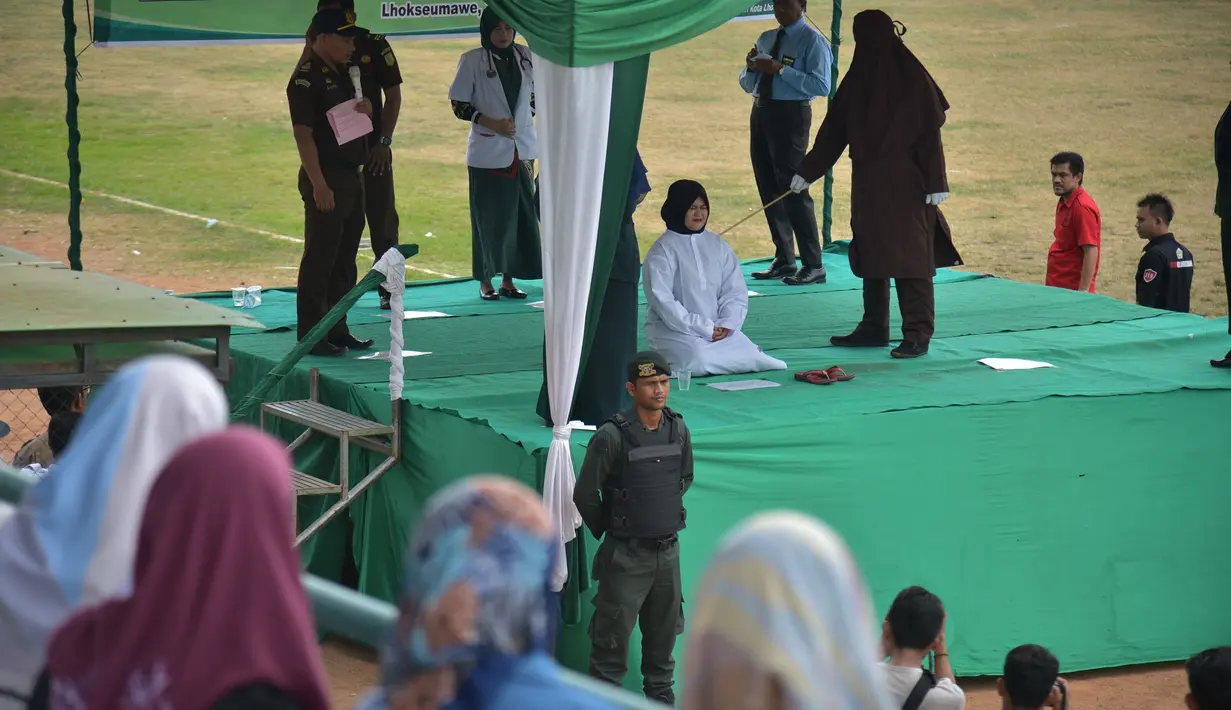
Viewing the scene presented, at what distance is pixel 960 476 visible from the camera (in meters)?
6.62

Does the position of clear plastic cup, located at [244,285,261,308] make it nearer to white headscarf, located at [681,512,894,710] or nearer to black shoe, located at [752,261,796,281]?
black shoe, located at [752,261,796,281]

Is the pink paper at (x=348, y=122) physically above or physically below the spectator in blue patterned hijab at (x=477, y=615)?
above

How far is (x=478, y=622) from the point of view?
2148 millimetres

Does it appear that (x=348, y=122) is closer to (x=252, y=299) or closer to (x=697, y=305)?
(x=697, y=305)

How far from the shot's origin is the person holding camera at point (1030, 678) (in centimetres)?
450

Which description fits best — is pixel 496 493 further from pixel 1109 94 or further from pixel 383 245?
pixel 1109 94

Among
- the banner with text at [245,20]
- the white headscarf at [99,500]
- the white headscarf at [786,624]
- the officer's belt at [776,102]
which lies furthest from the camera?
the banner with text at [245,20]

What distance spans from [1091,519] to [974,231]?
1415cm

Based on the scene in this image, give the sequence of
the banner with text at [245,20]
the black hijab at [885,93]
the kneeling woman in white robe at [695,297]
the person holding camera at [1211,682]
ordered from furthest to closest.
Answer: the banner with text at [245,20]
the black hijab at [885,93]
the kneeling woman in white robe at [695,297]
the person holding camera at [1211,682]

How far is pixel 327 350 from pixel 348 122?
107 cm

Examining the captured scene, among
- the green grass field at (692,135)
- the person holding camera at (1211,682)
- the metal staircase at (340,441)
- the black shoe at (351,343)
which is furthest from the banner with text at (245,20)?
the person holding camera at (1211,682)

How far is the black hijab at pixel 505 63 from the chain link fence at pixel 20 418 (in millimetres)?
3556

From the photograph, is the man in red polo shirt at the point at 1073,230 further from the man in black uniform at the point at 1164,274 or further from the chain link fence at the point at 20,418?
the chain link fence at the point at 20,418

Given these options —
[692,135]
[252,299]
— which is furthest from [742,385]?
[692,135]
